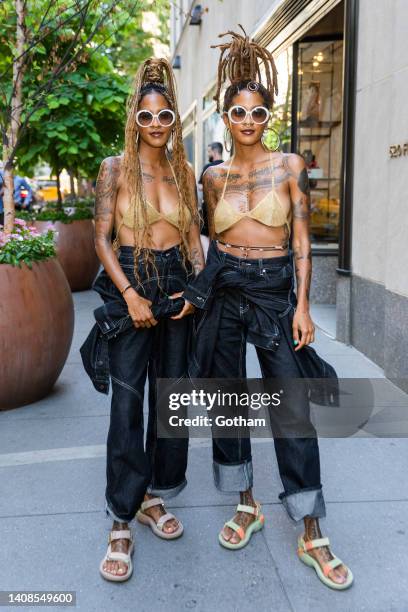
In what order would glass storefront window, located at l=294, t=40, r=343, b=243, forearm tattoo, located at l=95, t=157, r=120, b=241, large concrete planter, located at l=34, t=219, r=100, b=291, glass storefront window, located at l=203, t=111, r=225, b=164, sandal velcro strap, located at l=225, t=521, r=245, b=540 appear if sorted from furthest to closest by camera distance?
1. glass storefront window, located at l=203, t=111, r=225, b=164
2. large concrete planter, located at l=34, t=219, r=100, b=291
3. glass storefront window, located at l=294, t=40, r=343, b=243
4. sandal velcro strap, located at l=225, t=521, r=245, b=540
5. forearm tattoo, located at l=95, t=157, r=120, b=241

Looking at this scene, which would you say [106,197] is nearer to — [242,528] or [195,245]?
[195,245]

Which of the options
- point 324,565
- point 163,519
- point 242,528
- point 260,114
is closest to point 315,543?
point 324,565

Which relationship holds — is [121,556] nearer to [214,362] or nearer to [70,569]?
[70,569]

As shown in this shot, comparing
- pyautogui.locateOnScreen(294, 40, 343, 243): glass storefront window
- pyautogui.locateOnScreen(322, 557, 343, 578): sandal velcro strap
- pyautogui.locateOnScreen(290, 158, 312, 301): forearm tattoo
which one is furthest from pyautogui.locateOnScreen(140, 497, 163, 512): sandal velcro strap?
pyautogui.locateOnScreen(294, 40, 343, 243): glass storefront window

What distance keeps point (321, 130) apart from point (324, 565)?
747cm

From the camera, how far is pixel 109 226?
3061mm

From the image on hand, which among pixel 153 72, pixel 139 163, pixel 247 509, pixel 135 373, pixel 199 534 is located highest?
pixel 153 72

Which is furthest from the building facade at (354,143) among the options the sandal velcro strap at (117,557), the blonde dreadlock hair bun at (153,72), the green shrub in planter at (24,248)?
the sandal velcro strap at (117,557)

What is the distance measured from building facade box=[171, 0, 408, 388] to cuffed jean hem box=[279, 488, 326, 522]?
8.09 feet

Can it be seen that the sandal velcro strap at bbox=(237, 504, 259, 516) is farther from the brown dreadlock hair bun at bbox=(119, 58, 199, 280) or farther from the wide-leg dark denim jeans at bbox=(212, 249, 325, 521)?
the brown dreadlock hair bun at bbox=(119, 58, 199, 280)

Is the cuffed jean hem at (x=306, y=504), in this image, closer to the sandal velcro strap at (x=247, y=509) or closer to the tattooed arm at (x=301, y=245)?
the sandal velcro strap at (x=247, y=509)

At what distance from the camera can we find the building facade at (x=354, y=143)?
5.36 meters

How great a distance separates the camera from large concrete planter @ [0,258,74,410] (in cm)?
483

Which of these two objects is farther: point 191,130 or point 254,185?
point 191,130
